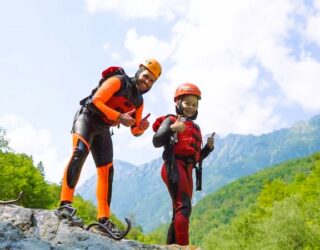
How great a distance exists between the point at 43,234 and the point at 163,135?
222 centimetres

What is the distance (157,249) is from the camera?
525 cm

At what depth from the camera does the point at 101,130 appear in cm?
649

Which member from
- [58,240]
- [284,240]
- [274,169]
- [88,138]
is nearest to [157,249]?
[58,240]

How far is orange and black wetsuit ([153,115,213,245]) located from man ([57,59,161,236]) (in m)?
0.37

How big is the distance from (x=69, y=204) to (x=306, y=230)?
126ft

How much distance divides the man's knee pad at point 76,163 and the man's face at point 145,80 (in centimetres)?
117

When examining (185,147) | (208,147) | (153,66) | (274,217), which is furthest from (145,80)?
(274,217)

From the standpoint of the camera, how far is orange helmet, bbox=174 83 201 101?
6715mm

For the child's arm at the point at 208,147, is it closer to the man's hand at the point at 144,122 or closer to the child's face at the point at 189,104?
the child's face at the point at 189,104

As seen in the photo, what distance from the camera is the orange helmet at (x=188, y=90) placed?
264 inches

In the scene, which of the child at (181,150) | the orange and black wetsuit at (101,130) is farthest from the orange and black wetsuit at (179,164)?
the orange and black wetsuit at (101,130)

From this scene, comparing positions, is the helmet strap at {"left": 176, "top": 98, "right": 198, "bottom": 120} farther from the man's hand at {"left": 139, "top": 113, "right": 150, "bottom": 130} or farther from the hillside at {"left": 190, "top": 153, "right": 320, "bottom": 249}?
the hillside at {"left": 190, "top": 153, "right": 320, "bottom": 249}

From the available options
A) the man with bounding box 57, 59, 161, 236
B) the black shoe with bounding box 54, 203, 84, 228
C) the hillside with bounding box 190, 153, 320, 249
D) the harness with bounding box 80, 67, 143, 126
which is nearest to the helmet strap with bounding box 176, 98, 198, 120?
the man with bounding box 57, 59, 161, 236

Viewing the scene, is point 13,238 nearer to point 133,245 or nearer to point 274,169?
point 133,245
